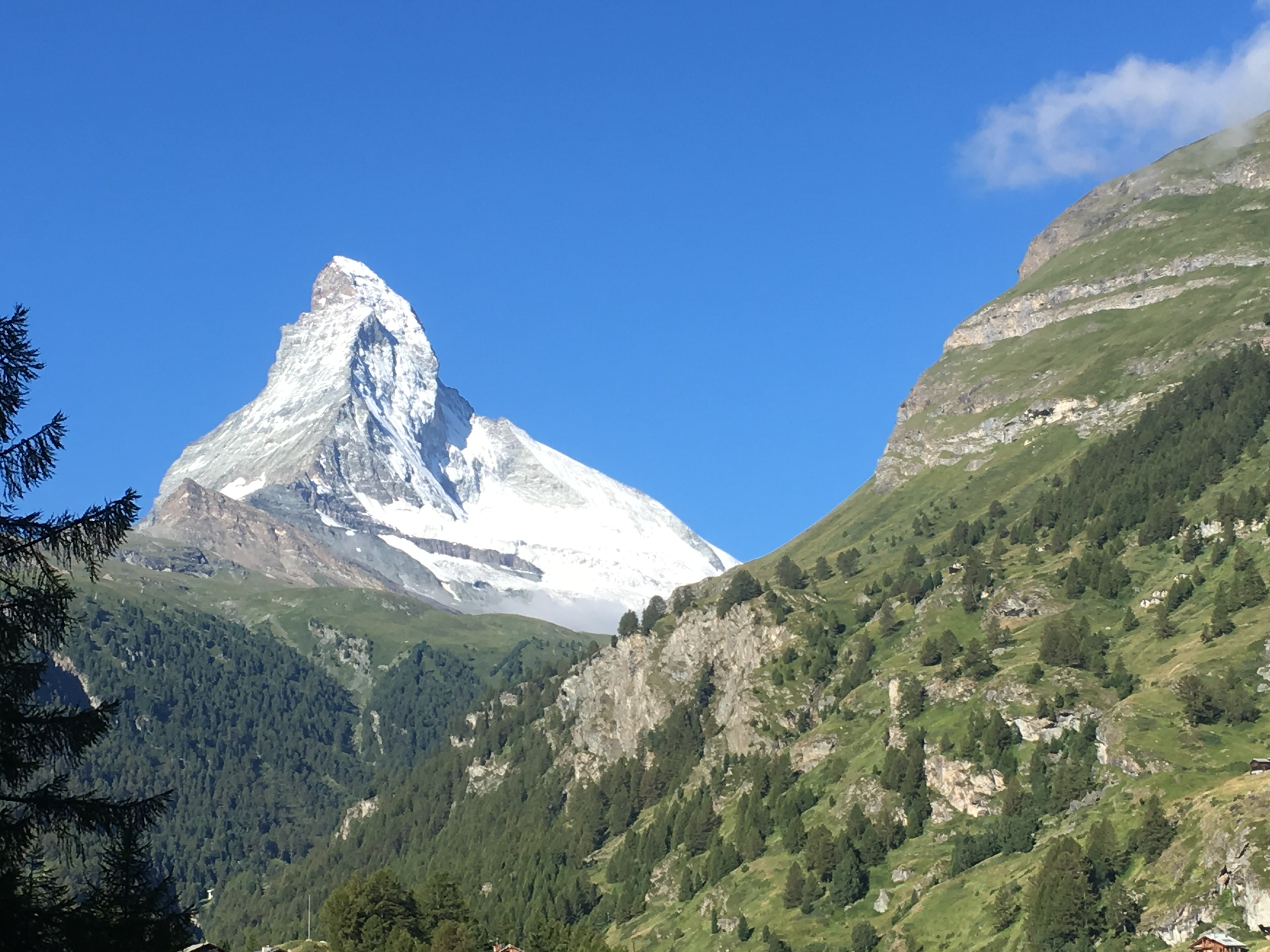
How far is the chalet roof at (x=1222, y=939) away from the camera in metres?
135

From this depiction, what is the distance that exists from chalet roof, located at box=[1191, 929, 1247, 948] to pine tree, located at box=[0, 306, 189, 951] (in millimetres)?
130714

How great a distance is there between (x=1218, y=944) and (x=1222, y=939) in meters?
2.23

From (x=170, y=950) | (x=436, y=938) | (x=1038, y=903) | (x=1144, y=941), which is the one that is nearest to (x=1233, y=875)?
(x=1144, y=941)

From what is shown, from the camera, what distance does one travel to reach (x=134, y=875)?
101 ft

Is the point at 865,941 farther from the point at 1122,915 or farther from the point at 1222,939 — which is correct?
the point at 1222,939

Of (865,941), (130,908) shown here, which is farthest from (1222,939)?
(130,908)

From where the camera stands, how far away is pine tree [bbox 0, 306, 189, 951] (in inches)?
1102

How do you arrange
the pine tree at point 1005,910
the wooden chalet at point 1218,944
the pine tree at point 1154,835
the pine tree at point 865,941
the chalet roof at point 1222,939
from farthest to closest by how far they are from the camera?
the pine tree at point 865,941
the pine tree at point 1005,910
the pine tree at point 1154,835
the chalet roof at point 1222,939
the wooden chalet at point 1218,944

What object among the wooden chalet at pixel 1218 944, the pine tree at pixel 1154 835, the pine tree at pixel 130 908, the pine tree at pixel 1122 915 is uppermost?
the pine tree at pixel 130 908

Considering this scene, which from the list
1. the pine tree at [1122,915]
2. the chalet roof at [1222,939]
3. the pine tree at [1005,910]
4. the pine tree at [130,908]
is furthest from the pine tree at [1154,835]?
the pine tree at [130,908]

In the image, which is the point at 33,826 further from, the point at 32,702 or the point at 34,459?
the point at 34,459

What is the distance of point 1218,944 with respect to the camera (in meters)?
136

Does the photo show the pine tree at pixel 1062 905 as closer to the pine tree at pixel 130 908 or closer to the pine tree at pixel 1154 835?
the pine tree at pixel 1154 835

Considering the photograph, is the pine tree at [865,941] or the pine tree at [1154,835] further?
the pine tree at [865,941]
